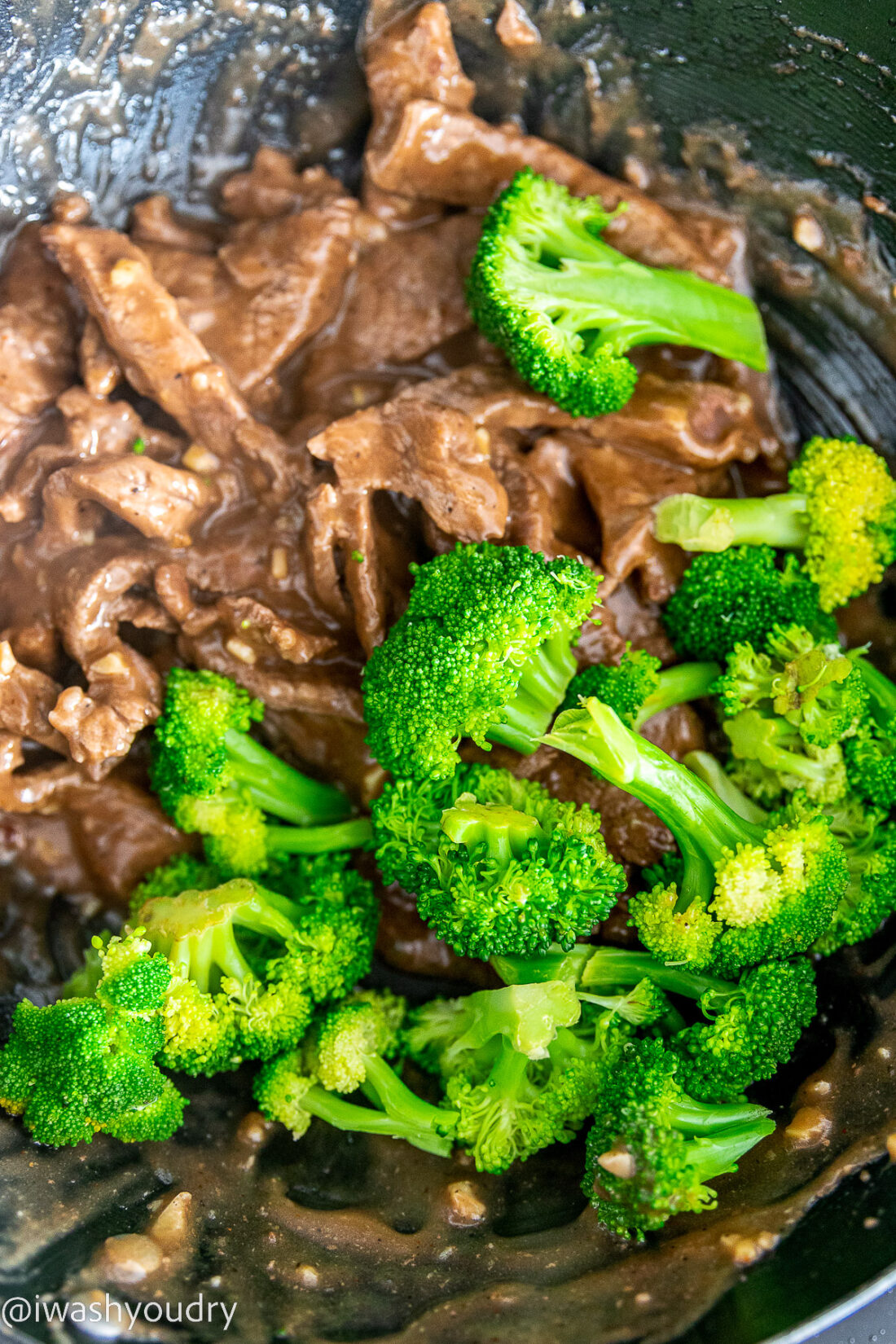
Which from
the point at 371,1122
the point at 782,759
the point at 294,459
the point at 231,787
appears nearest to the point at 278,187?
the point at 294,459

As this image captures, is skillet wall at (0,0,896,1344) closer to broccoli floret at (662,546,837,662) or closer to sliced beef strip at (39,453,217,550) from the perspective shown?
broccoli floret at (662,546,837,662)

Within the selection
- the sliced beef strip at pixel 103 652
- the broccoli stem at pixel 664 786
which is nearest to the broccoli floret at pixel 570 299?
the broccoli stem at pixel 664 786

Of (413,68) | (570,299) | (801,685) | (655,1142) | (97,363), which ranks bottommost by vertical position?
(655,1142)

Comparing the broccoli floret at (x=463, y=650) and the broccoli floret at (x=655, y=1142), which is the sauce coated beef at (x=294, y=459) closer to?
the broccoli floret at (x=463, y=650)

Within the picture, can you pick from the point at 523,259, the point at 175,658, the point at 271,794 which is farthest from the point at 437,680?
the point at 523,259

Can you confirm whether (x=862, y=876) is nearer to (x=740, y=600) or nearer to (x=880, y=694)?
(x=880, y=694)

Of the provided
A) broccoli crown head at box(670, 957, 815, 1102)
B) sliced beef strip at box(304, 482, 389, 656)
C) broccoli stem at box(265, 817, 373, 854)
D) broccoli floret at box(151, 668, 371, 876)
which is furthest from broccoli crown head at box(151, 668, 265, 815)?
broccoli crown head at box(670, 957, 815, 1102)
